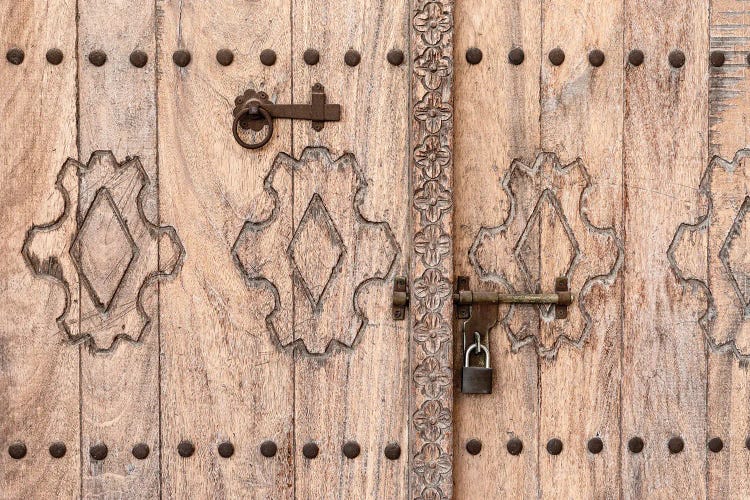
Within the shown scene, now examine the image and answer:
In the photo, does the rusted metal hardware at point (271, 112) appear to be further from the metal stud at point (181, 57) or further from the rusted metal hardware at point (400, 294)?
the rusted metal hardware at point (400, 294)

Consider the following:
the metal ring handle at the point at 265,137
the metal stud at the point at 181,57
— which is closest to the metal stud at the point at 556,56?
the metal ring handle at the point at 265,137

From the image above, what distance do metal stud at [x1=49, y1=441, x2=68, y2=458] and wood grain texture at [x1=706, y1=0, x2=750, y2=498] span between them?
3.40ft

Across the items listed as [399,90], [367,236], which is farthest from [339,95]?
[367,236]

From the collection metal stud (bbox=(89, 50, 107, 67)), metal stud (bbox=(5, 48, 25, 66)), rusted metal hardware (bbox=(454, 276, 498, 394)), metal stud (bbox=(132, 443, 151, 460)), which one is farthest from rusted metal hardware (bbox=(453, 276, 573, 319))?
metal stud (bbox=(5, 48, 25, 66))

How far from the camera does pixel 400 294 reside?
1.36 metres

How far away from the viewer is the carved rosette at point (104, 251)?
1358 mm

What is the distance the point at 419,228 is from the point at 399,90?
0.73ft

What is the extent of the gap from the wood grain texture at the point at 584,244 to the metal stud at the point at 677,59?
3.2 inches

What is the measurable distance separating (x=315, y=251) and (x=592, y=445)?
21.4 inches

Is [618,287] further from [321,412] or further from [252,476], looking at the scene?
[252,476]

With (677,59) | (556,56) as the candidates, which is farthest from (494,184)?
(677,59)

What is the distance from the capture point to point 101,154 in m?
1.36

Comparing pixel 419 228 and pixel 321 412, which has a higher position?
pixel 419 228

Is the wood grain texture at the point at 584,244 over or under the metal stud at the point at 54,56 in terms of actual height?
under
